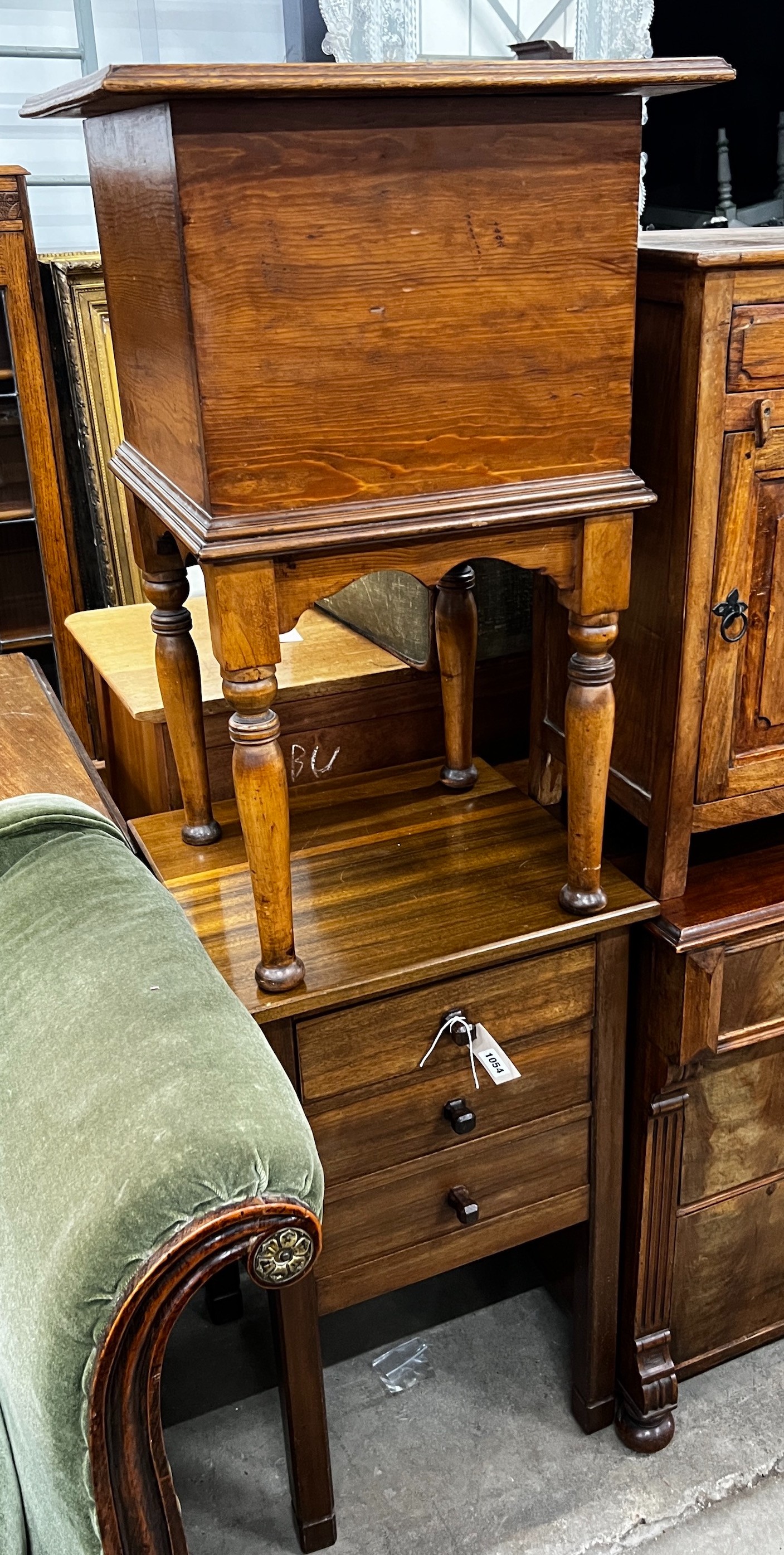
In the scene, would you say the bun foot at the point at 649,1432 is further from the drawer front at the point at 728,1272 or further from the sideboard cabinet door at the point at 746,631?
the sideboard cabinet door at the point at 746,631

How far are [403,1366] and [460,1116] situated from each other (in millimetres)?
600

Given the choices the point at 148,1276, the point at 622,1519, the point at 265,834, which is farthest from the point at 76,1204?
the point at 622,1519

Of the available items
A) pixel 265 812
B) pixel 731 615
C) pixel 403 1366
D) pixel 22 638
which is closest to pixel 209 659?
pixel 265 812

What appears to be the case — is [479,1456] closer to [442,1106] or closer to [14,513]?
[442,1106]

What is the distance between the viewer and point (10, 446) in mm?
2979

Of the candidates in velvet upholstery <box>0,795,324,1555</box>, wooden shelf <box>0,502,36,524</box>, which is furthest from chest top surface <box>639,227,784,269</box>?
wooden shelf <box>0,502,36,524</box>

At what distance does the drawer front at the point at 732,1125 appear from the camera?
4.95ft

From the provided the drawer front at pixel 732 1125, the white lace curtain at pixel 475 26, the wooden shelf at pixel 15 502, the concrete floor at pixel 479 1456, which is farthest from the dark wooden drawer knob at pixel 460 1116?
the wooden shelf at pixel 15 502

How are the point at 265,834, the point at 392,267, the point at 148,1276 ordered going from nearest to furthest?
the point at 148,1276 < the point at 392,267 < the point at 265,834

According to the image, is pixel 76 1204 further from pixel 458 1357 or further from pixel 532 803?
pixel 458 1357

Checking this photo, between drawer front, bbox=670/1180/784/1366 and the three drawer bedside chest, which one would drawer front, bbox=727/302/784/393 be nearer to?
the three drawer bedside chest

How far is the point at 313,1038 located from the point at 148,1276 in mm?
529

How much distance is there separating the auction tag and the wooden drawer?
0.35ft

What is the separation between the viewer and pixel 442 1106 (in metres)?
1.37
